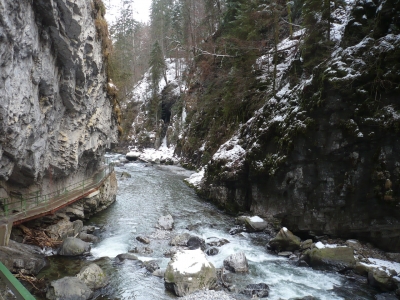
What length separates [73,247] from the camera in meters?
11.7

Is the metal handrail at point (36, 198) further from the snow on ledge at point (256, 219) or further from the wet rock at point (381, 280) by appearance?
the wet rock at point (381, 280)

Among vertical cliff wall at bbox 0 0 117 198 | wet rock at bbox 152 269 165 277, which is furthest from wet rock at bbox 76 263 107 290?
vertical cliff wall at bbox 0 0 117 198

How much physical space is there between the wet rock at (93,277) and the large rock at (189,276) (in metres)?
2.05

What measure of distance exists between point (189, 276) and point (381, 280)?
20.1ft

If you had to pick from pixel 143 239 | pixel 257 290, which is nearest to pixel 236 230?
pixel 143 239

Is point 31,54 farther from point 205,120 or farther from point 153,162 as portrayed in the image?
point 153,162

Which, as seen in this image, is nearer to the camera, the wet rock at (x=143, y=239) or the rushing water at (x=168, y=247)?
the rushing water at (x=168, y=247)

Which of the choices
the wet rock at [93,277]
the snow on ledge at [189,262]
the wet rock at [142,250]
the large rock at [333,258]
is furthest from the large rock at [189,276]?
the large rock at [333,258]

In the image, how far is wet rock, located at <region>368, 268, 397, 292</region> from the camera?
9.53 meters

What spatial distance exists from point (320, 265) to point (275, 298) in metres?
2.92

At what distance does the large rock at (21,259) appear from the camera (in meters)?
9.31

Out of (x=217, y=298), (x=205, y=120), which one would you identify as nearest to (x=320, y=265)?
(x=217, y=298)

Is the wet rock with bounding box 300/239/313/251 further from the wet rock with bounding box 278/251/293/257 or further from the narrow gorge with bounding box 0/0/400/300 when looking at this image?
the wet rock with bounding box 278/251/293/257

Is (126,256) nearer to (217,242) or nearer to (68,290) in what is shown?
(68,290)
